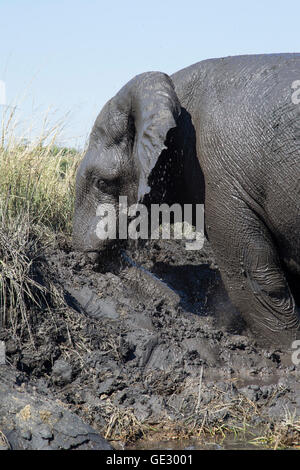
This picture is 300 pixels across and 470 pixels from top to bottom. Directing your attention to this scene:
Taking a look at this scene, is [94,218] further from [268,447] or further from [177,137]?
[268,447]

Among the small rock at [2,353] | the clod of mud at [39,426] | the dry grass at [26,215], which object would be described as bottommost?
the clod of mud at [39,426]

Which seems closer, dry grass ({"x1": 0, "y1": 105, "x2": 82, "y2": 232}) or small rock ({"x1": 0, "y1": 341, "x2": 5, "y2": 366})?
small rock ({"x1": 0, "y1": 341, "x2": 5, "y2": 366})

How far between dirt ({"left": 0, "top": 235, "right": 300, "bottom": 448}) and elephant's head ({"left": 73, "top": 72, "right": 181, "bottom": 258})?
513 millimetres

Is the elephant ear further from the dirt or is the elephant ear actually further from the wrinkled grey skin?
the dirt

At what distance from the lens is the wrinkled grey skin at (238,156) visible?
5711mm

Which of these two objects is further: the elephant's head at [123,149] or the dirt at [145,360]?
the elephant's head at [123,149]

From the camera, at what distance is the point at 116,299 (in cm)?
724

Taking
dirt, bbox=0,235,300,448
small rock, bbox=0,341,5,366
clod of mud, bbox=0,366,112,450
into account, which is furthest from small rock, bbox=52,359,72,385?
clod of mud, bbox=0,366,112,450

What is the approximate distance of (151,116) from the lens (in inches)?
235

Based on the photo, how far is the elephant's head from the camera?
588cm

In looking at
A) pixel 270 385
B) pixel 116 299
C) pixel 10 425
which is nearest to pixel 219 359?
pixel 270 385

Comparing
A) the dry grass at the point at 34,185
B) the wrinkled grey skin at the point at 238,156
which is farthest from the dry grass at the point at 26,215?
the wrinkled grey skin at the point at 238,156

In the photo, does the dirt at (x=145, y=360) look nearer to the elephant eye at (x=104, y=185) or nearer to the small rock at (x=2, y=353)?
the small rock at (x=2, y=353)
